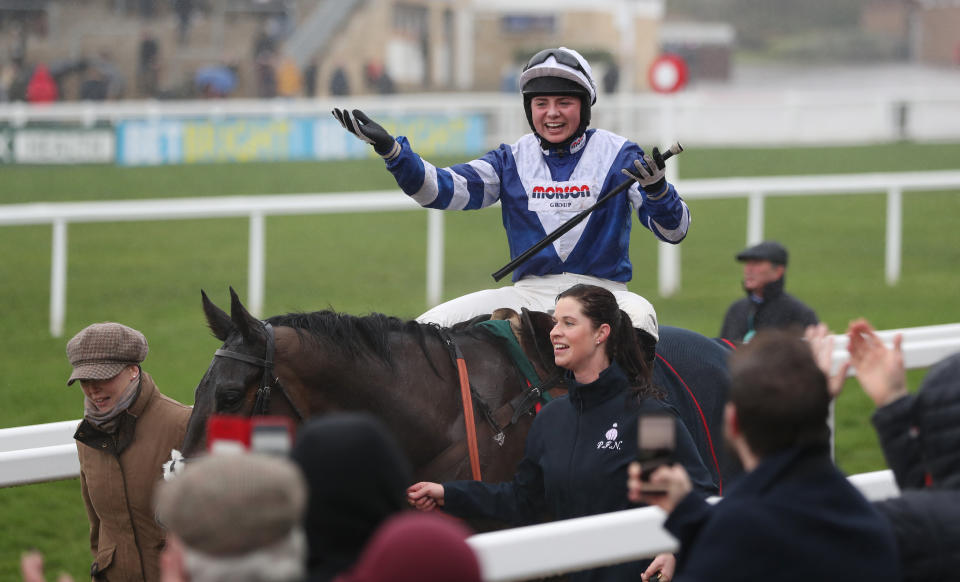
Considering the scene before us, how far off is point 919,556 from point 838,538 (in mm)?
250

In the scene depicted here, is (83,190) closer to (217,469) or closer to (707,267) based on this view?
(707,267)

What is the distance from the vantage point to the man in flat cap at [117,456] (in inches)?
136

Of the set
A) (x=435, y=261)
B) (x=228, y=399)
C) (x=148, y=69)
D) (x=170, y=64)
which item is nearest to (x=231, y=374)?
(x=228, y=399)

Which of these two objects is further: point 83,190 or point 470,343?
point 83,190

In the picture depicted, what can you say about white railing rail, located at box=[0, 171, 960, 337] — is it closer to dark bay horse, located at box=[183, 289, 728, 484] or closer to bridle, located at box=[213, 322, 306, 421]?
dark bay horse, located at box=[183, 289, 728, 484]

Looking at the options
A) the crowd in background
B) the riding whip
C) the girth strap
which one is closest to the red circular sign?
the riding whip

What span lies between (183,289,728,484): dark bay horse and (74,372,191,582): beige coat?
0.38 m

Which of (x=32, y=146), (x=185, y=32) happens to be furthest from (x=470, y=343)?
(x=185, y=32)

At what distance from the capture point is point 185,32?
3281cm

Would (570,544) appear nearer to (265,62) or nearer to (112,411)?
(112,411)

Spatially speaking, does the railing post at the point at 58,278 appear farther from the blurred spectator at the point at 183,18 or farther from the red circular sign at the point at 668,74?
the blurred spectator at the point at 183,18

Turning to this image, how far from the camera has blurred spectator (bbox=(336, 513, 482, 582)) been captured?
1709 mm

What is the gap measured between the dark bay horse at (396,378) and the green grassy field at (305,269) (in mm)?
1906

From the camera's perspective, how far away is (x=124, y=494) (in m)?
3.48
